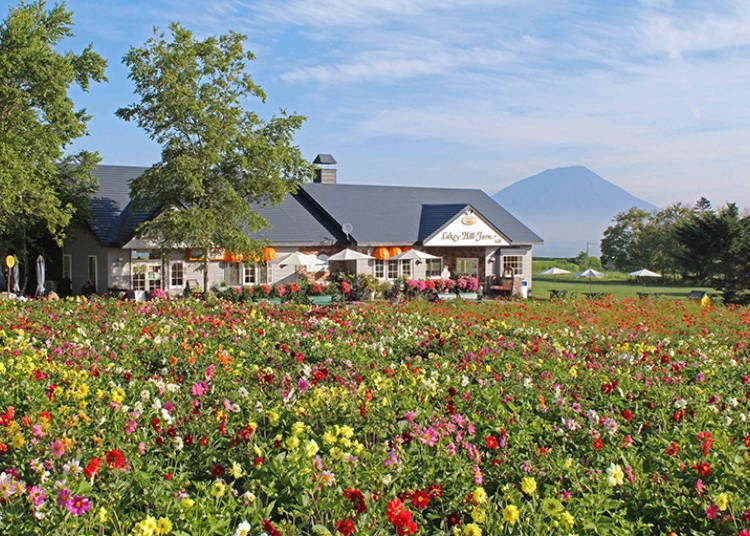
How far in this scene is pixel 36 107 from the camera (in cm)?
2431

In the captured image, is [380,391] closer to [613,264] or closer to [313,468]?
[313,468]

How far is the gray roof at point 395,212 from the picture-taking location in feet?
109

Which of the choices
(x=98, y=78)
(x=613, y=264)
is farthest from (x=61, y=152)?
(x=613, y=264)

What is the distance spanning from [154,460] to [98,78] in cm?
2431

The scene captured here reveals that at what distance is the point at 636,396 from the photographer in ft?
22.3

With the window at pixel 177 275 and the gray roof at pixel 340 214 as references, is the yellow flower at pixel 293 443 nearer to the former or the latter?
the gray roof at pixel 340 214

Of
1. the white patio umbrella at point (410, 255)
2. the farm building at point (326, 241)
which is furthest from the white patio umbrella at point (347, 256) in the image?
the white patio umbrella at point (410, 255)

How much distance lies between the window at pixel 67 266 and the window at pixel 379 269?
500 inches

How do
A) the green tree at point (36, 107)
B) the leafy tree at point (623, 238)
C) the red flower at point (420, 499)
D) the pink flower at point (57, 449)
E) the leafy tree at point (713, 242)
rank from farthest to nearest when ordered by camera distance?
the leafy tree at point (623, 238) < the leafy tree at point (713, 242) < the green tree at point (36, 107) < the pink flower at point (57, 449) < the red flower at point (420, 499)

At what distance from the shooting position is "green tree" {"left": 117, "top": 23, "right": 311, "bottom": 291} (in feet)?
77.3

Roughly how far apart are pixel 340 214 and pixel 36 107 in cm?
1356

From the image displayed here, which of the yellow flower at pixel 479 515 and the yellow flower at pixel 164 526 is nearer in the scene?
the yellow flower at pixel 164 526

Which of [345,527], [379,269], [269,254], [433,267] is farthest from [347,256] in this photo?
[345,527]

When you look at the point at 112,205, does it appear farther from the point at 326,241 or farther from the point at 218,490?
the point at 218,490
